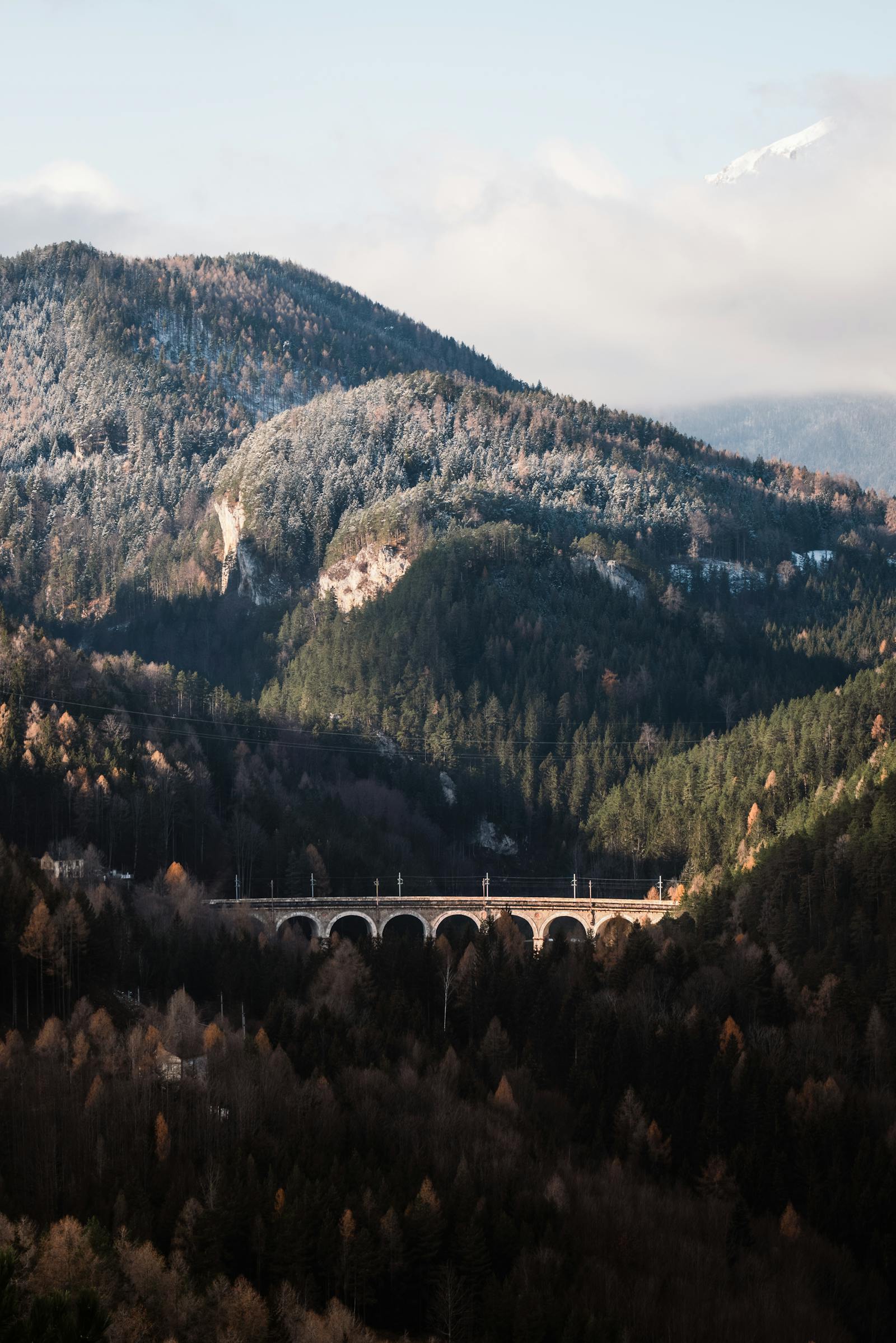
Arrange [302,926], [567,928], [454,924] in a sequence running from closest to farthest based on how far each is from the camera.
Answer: [302,926] < [454,924] < [567,928]

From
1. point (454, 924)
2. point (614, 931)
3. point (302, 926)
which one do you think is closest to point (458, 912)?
point (454, 924)

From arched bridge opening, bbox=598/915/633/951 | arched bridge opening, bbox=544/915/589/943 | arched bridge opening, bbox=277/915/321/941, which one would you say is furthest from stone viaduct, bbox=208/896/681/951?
arched bridge opening, bbox=598/915/633/951

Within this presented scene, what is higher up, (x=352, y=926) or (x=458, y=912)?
(x=458, y=912)

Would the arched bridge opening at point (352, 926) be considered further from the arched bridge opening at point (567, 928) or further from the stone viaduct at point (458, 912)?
the arched bridge opening at point (567, 928)

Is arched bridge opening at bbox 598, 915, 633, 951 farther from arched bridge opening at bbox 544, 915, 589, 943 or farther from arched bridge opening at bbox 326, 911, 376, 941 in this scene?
arched bridge opening at bbox 326, 911, 376, 941

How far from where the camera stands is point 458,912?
7205 inches

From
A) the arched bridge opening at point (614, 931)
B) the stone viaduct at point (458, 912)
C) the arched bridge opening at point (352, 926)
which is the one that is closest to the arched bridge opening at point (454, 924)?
the stone viaduct at point (458, 912)

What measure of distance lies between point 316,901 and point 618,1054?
5784 centimetres

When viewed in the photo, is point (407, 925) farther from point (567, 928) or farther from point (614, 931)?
point (614, 931)

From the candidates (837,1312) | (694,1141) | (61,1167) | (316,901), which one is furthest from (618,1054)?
(316,901)

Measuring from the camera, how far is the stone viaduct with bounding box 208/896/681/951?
176500 millimetres

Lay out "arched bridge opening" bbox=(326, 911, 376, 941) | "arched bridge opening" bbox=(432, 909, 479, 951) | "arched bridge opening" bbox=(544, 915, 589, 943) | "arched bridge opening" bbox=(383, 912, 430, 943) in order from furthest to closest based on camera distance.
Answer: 1. "arched bridge opening" bbox=(383, 912, 430, 943)
2. "arched bridge opening" bbox=(326, 911, 376, 941)
3. "arched bridge opening" bbox=(544, 915, 589, 943)
4. "arched bridge opening" bbox=(432, 909, 479, 951)

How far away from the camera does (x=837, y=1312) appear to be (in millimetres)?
96062

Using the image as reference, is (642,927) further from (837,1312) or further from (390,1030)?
(837,1312)
